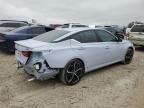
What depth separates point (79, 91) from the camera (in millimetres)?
4891

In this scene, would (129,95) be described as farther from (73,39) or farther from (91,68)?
(73,39)

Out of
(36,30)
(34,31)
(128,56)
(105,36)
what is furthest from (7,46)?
(128,56)

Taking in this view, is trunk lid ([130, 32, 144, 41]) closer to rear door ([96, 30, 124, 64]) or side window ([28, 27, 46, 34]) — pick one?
rear door ([96, 30, 124, 64])

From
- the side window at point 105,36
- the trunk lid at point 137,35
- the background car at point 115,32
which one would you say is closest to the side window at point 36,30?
the background car at point 115,32

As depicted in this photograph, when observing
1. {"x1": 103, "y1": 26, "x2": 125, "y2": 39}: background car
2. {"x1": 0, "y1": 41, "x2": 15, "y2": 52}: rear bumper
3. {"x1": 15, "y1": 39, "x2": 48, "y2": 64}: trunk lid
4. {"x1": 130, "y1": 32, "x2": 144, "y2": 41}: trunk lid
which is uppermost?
{"x1": 103, "y1": 26, "x2": 125, "y2": 39}: background car

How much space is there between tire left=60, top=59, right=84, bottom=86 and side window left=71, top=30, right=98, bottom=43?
2.29ft

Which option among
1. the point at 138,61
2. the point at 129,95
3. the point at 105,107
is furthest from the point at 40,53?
the point at 138,61

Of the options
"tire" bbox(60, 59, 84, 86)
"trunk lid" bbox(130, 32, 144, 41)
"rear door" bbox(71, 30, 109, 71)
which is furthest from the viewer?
"trunk lid" bbox(130, 32, 144, 41)

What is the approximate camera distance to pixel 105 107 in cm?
409

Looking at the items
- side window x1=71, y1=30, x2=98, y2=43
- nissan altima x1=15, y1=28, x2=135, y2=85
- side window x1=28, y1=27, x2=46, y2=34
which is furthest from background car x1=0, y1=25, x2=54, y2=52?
side window x1=71, y1=30, x2=98, y2=43

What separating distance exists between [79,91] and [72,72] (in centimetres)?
58

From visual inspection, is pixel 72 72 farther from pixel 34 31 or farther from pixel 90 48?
pixel 34 31

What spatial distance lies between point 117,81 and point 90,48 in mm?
1244

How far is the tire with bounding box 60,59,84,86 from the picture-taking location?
5.06m
